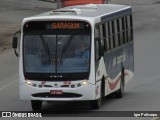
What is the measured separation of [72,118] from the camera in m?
20.2

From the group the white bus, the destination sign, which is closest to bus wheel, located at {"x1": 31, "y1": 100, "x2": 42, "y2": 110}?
the white bus

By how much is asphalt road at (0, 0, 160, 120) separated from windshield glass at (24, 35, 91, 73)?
166 centimetres

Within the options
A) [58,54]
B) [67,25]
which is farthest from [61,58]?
[67,25]

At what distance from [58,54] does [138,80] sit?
9.45 m

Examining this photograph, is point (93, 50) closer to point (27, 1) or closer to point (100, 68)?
point (100, 68)

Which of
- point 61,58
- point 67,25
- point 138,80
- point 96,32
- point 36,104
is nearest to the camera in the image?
point 61,58

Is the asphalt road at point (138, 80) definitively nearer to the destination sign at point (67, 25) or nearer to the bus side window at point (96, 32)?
the bus side window at point (96, 32)

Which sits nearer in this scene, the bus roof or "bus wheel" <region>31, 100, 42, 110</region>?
the bus roof

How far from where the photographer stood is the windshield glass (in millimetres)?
20984

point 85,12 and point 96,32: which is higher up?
point 85,12

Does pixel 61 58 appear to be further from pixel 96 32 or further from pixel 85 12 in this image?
pixel 85 12

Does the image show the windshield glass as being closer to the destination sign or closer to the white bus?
the white bus

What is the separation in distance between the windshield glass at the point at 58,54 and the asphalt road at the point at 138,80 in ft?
5.44

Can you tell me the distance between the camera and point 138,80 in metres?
30.0
